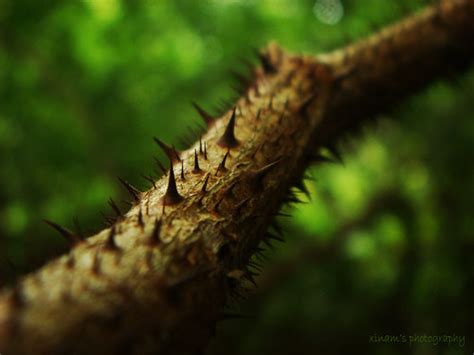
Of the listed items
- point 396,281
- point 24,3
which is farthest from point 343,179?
point 24,3

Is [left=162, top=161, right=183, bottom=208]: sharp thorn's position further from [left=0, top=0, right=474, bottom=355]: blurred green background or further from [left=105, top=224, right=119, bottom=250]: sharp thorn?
[left=0, top=0, right=474, bottom=355]: blurred green background

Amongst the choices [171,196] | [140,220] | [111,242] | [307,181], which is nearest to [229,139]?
[171,196]

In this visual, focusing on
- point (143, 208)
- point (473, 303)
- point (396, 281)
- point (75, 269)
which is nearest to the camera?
point (75, 269)

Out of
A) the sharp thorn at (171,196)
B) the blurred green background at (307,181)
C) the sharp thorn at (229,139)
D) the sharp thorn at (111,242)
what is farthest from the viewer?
the blurred green background at (307,181)

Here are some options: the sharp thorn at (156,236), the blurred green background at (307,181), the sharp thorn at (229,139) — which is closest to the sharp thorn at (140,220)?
the sharp thorn at (156,236)

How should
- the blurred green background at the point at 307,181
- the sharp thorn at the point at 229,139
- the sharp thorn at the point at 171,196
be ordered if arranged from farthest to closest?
the blurred green background at the point at 307,181 → the sharp thorn at the point at 229,139 → the sharp thorn at the point at 171,196

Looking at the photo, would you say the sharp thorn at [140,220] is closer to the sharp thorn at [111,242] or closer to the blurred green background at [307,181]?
the sharp thorn at [111,242]

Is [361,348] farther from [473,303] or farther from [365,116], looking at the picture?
[365,116]

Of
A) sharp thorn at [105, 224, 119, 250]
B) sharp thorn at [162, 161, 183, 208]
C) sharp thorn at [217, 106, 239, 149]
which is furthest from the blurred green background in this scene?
sharp thorn at [105, 224, 119, 250]
